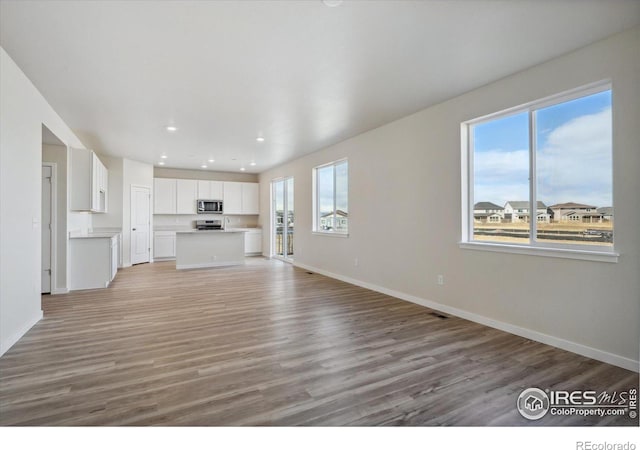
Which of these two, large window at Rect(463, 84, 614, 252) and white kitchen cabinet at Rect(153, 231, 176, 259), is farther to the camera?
white kitchen cabinet at Rect(153, 231, 176, 259)

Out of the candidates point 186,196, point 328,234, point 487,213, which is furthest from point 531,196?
point 186,196

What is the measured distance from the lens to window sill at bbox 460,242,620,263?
2662 mm

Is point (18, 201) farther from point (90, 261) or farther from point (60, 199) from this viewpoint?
point (90, 261)

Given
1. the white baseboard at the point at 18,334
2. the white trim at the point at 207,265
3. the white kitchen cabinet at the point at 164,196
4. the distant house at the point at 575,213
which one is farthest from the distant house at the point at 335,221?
the white kitchen cabinet at the point at 164,196

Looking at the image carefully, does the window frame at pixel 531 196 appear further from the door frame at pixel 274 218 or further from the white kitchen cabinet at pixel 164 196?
the white kitchen cabinet at pixel 164 196

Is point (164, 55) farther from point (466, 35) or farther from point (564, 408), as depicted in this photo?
point (564, 408)

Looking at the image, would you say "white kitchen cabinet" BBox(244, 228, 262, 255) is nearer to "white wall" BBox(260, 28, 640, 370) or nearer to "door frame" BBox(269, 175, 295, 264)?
"door frame" BBox(269, 175, 295, 264)

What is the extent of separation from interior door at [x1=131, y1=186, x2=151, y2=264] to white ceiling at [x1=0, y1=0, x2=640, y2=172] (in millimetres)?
3843

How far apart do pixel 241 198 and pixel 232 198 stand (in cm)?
28

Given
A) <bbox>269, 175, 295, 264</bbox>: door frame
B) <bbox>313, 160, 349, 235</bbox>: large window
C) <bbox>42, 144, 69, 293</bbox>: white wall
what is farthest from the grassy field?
<bbox>42, 144, 69, 293</bbox>: white wall

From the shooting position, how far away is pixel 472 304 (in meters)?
A: 3.77

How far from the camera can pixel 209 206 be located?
9.63 meters
